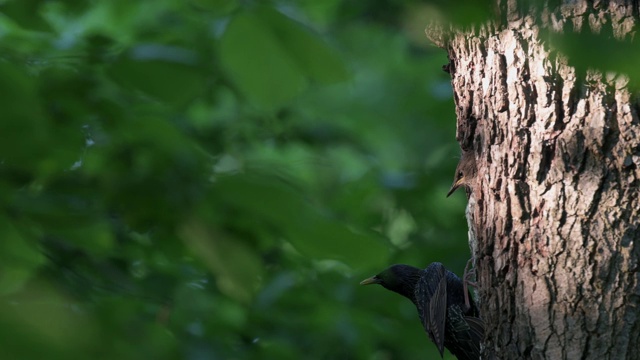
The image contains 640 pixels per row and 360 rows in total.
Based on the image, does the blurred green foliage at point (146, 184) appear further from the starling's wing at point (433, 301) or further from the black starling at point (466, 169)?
the starling's wing at point (433, 301)

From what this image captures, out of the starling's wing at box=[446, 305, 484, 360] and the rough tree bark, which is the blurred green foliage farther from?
the starling's wing at box=[446, 305, 484, 360]

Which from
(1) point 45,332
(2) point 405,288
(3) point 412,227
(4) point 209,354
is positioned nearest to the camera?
(1) point 45,332

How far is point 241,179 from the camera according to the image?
55.7 inches

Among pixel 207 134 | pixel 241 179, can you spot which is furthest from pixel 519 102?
pixel 207 134

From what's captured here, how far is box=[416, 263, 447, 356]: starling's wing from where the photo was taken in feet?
8.53

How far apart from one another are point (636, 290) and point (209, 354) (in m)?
1.58

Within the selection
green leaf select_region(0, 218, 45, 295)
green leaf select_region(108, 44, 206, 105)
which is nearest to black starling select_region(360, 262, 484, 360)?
green leaf select_region(108, 44, 206, 105)

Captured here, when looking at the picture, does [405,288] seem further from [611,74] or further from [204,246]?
[611,74]

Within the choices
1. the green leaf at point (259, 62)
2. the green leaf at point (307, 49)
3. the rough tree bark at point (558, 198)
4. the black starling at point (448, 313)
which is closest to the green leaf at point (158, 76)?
the green leaf at point (259, 62)

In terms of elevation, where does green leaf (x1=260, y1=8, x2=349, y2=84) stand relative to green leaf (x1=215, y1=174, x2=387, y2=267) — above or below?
above

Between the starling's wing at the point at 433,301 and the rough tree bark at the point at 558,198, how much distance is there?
0.78 m

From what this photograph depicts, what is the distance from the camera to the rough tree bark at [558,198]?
5.25ft

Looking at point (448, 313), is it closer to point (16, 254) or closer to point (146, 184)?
point (146, 184)

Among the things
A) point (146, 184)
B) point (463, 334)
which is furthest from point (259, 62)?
point (463, 334)
